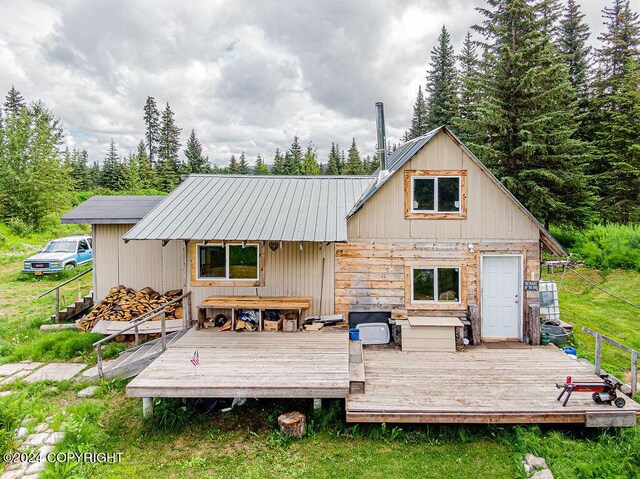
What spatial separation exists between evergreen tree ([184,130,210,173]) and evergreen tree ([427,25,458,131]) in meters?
32.9

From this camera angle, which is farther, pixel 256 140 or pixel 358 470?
pixel 256 140

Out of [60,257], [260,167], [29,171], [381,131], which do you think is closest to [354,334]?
[381,131]

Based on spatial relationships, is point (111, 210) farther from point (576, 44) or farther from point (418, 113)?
point (418, 113)

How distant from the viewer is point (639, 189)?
741 inches

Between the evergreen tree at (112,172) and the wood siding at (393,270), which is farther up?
the evergreen tree at (112,172)

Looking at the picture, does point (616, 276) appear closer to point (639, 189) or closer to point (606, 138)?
point (639, 189)

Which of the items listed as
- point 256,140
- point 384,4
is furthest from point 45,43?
point 256,140

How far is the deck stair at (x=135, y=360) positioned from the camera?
725cm

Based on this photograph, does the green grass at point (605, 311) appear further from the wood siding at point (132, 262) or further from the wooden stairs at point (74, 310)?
the wooden stairs at point (74, 310)

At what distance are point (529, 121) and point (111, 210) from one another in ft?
57.7

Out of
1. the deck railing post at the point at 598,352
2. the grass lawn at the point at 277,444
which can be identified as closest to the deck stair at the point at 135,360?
the grass lawn at the point at 277,444

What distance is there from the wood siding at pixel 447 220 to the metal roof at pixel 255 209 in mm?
845

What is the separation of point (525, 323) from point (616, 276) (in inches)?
367

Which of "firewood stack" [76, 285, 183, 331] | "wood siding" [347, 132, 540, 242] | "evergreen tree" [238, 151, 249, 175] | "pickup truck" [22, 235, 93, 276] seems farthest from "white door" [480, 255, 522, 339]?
"evergreen tree" [238, 151, 249, 175]
